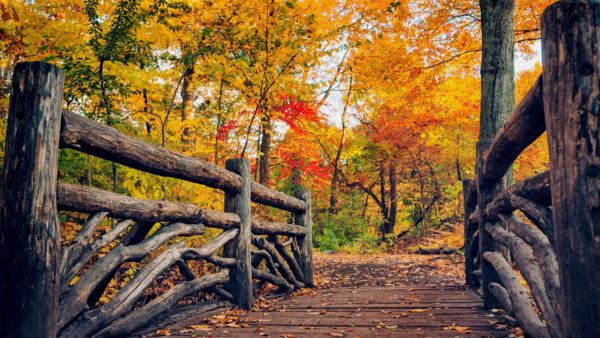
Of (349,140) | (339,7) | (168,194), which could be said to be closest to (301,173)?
(349,140)

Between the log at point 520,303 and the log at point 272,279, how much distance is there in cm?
236

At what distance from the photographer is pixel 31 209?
182cm

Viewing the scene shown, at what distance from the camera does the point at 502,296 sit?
313 cm

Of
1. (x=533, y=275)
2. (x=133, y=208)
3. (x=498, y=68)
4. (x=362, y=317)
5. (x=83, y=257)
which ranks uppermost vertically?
(x=498, y=68)

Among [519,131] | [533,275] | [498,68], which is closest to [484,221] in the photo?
[533,275]

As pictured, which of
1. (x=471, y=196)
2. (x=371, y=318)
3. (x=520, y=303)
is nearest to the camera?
(x=520, y=303)

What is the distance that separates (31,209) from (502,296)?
326 centimetres

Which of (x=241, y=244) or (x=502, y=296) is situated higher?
(x=241, y=244)

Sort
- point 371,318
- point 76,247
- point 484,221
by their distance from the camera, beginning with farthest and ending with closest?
point 484,221 → point 371,318 → point 76,247

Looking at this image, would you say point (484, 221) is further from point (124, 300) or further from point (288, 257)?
point (124, 300)

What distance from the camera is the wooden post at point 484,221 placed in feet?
11.6

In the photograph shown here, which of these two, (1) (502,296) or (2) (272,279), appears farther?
(2) (272,279)

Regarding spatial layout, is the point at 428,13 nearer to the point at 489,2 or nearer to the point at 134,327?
the point at 489,2

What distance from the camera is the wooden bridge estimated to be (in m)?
1.43
